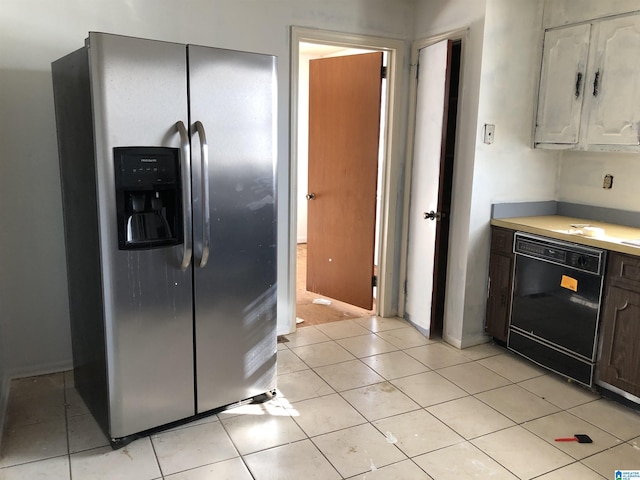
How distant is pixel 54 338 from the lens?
2943 millimetres

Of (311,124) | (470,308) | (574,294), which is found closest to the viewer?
(574,294)

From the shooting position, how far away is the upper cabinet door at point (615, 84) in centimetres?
280

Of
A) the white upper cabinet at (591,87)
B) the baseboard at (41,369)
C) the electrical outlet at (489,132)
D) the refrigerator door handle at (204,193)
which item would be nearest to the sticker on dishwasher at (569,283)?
the white upper cabinet at (591,87)

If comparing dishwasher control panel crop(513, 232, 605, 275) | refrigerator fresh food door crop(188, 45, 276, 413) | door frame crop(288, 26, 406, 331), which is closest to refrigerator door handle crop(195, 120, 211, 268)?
refrigerator fresh food door crop(188, 45, 276, 413)

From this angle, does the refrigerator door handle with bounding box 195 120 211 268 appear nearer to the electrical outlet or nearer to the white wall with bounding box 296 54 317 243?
the electrical outlet

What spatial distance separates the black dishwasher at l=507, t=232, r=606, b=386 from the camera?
2.79 m

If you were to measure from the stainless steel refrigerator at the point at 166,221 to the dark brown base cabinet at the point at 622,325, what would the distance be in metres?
1.79

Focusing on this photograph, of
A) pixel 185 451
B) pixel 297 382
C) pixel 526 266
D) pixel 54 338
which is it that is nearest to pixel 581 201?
pixel 526 266

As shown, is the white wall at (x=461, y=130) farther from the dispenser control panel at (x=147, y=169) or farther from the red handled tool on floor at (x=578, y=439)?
the dispenser control panel at (x=147, y=169)

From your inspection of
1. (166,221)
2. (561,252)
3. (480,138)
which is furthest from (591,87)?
(166,221)

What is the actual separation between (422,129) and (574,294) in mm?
1503

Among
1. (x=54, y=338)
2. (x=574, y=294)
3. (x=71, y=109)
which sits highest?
(x=71, y=109)

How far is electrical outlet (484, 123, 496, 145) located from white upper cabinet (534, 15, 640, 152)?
14.4 inches

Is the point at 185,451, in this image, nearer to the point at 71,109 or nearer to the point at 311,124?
the point at 71,109
